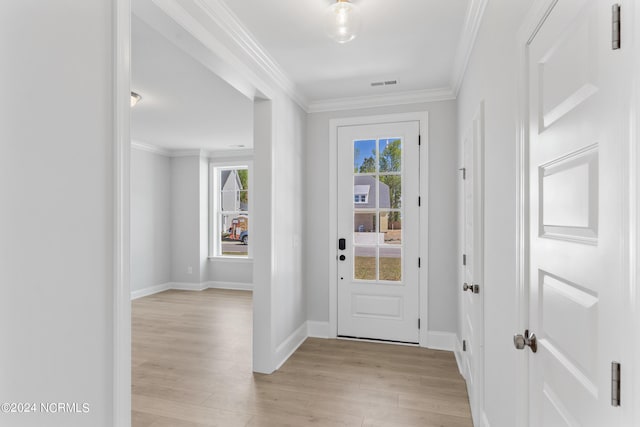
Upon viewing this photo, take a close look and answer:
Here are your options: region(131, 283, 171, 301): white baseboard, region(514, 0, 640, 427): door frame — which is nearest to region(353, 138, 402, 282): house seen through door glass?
region(514, 0, 640, 427): door frame

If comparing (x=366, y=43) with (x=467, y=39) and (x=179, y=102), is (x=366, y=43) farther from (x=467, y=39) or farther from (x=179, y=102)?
(x=179, y=102)

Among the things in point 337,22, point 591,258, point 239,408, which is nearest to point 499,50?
point 337,22

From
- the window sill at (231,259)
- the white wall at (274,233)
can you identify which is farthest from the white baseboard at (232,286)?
the white wall at (274,233)

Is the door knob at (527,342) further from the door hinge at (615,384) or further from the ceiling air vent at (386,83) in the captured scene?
Answer: the ceiling air vent at (386,83)

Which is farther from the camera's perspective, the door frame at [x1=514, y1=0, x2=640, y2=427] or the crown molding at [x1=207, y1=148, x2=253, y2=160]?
the crown molding at [x1=207, y1=148, x2=253, y2=160]

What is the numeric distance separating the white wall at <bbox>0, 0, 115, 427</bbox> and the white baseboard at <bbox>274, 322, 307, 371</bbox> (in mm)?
1847

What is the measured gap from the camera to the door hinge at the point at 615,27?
26.0 inches

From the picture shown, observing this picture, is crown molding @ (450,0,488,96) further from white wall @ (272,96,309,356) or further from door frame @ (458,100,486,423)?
white wall @ (272,96,309,356)

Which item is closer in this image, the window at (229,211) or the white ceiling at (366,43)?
the white ceiling at (366,43)

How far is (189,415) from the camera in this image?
229 cm

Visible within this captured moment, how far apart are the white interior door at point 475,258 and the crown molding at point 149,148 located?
5.25 meters

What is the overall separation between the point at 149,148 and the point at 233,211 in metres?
1.85

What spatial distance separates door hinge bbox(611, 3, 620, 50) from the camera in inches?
26.0

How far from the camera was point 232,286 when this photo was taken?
6.49 m
